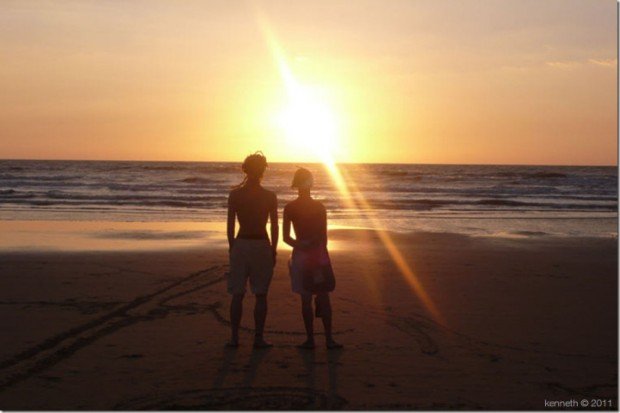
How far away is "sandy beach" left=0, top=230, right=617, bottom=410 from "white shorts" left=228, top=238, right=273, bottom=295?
0.69 metres

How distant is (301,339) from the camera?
7.02m

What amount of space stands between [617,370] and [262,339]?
323 centimetres

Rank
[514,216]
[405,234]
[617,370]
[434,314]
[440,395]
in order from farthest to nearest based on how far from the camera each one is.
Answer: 1. [514,216]
2. [405,234]
3. [434,314]
4. [617,370]
5. [440,395]

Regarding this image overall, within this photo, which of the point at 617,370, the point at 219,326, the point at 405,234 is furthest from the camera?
the point at 405,234

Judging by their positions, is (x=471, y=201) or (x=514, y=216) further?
(x=471, y=201)

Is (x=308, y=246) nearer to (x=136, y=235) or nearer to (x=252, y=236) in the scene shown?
(x=252, y=236)

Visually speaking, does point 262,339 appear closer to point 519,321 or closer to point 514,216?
point 519,321

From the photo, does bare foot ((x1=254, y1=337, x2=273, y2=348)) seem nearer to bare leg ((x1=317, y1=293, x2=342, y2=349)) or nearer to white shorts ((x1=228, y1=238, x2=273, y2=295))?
white shorts ((x1=228, y1=238, x2=273, y2=295))

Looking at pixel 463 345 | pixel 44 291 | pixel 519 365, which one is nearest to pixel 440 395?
pixel 519 365

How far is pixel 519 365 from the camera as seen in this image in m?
6.09

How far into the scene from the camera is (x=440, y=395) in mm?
5270

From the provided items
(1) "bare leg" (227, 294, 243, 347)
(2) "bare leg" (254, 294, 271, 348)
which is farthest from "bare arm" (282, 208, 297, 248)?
(1) "bare leg" (227, 294, 243, 347)

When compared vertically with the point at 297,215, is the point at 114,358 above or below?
below

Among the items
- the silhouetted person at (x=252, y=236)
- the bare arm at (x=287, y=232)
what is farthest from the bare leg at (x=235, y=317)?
the bare arm at (x=287, y=232)
